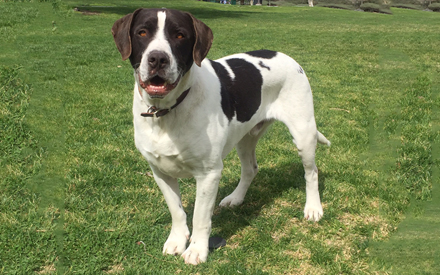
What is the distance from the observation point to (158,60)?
Result: 2898mm

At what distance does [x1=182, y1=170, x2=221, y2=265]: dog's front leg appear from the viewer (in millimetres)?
3516

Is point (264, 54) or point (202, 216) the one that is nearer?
point (202, 216)

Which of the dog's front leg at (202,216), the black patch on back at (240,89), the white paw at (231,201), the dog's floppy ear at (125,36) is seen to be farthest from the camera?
the white paw at (231,201)

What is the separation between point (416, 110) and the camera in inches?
290

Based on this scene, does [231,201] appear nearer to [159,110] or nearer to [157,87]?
[159,110]

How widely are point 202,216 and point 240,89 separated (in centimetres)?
113

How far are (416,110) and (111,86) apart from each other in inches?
215

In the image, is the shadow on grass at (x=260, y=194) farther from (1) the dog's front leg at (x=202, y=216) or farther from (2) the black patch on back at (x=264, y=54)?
(2) the black patch on back at (x=264, y=54)

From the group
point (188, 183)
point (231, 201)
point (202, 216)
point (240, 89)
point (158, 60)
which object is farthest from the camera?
point (188, 183)

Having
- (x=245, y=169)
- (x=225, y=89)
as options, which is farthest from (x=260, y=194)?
(x=225, y=89)

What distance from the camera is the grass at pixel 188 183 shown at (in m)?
3.69

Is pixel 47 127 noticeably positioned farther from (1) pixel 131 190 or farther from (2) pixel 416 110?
(2) pixel 416 110

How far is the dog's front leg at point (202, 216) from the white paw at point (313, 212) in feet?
3.89

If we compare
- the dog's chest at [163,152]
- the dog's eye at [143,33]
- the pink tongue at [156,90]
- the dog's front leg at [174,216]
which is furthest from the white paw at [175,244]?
the dog's eye at [143,33]
